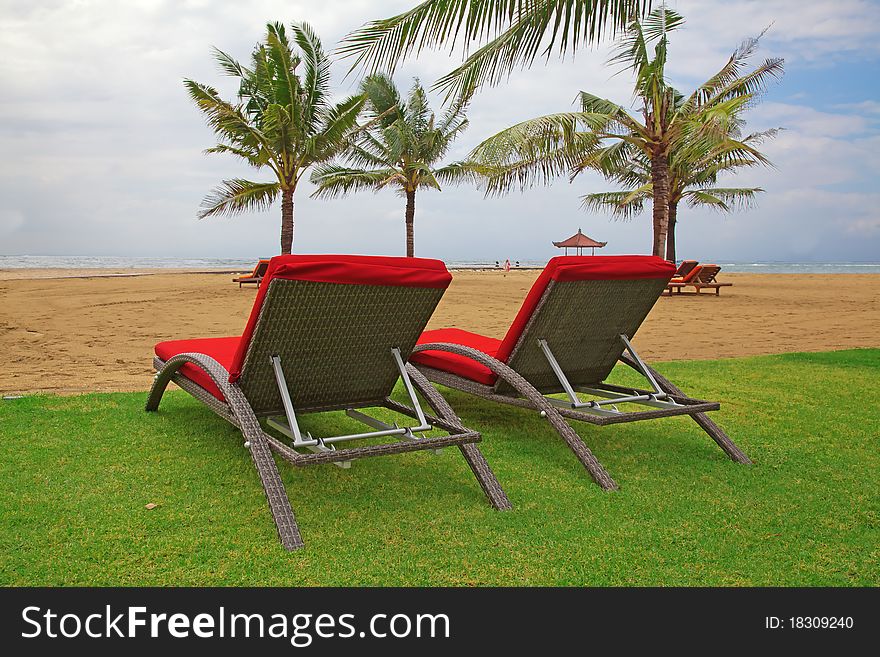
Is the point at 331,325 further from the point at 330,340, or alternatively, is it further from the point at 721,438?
the point at 721,438

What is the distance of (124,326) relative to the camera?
33.3ft

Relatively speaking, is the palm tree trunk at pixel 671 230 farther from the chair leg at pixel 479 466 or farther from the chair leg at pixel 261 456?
the chair leg at pixel 261 456

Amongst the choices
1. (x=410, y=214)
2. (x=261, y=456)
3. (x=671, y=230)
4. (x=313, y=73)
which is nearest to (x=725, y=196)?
(x=671, y=230)

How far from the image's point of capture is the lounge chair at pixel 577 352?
3396 mm

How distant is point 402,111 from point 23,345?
2143 centimetres

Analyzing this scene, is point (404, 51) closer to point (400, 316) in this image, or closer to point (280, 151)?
point (400, 316)

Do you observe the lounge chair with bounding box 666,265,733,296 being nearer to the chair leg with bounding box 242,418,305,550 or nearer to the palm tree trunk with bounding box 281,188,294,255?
the palm tree trunk with bounding box 281,188,294,255

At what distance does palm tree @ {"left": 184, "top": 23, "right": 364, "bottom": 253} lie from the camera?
19484 millimetres

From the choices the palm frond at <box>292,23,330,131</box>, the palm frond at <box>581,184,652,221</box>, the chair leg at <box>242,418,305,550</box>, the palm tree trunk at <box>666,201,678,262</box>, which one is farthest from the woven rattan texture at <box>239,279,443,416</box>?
the palm tree trunk at <box>666,201,678,262</box>

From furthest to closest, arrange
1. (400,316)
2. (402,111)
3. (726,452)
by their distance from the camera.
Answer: (402,111), (726,452), (400,316)

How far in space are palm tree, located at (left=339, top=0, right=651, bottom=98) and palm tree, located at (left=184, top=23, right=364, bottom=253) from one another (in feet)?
40.1

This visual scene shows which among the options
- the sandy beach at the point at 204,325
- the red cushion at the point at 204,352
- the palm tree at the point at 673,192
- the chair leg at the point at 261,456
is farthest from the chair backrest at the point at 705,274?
the chair leg at the point at 261,456

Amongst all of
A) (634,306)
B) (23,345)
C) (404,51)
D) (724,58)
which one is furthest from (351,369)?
(724,58)

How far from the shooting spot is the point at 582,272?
343 centimetres
